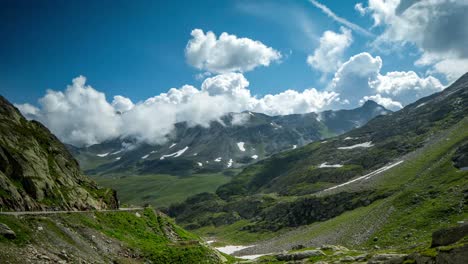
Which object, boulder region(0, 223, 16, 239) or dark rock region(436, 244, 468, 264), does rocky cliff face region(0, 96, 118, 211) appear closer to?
boulder region(0, 223, 16, 239)

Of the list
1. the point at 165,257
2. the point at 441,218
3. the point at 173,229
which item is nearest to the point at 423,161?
the point at 441,218

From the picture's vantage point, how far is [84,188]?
6391 centimetres

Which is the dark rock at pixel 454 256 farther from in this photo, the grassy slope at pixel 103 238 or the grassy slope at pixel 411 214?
the grassy slope at pixel 411 214

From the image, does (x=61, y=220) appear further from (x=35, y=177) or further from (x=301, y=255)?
(x=301, y=255)

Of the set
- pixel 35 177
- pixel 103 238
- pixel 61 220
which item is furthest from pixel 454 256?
pixel 35 177

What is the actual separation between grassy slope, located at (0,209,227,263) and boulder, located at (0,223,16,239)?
45 centimetres

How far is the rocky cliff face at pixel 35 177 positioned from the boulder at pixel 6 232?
12.1 meters

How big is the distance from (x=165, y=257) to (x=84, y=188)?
26.0 metres

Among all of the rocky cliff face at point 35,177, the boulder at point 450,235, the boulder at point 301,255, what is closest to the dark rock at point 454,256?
the boulder at point 450,235

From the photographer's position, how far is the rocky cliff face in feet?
154

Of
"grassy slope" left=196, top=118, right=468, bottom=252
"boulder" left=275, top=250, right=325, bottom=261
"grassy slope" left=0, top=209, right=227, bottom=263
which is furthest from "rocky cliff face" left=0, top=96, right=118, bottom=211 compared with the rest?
"grassy slope" left=196, top=118, right=468, bottom=252

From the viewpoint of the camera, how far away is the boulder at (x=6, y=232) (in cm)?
3203

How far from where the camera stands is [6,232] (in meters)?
32.2

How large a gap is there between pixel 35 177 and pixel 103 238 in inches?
596
